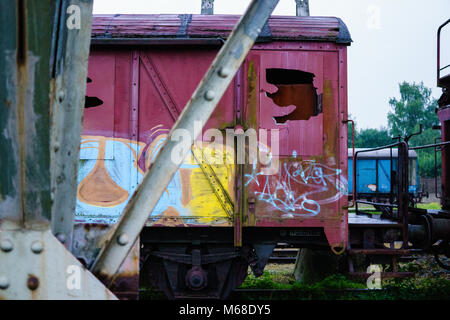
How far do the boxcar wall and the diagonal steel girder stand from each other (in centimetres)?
318

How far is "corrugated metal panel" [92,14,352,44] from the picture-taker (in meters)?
4.46

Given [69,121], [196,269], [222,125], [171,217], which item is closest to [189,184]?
[171,217]

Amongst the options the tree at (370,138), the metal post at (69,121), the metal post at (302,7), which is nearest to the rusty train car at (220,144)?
the metal post at (69,121)

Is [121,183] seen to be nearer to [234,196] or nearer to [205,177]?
[205,177]

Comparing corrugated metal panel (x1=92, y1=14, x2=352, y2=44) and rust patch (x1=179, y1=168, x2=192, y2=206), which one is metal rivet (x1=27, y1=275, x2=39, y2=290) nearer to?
rust patch (x1=179, y1=168, x2=192, y2=206)

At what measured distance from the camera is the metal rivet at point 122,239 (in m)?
1.13

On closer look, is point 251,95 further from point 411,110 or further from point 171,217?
point 411,110

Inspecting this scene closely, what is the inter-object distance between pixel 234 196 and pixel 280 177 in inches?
24.5

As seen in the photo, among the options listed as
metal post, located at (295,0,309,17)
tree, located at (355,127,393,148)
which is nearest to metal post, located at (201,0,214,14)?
metal post, located at (295,0,309,17)

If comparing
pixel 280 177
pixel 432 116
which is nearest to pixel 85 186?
pixel 280 177

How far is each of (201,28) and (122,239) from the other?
3.87m

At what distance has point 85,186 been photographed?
4328 mm

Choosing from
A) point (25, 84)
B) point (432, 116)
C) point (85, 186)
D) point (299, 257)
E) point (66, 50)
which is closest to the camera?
point (25, 84)

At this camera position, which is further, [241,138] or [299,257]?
[299,257]
